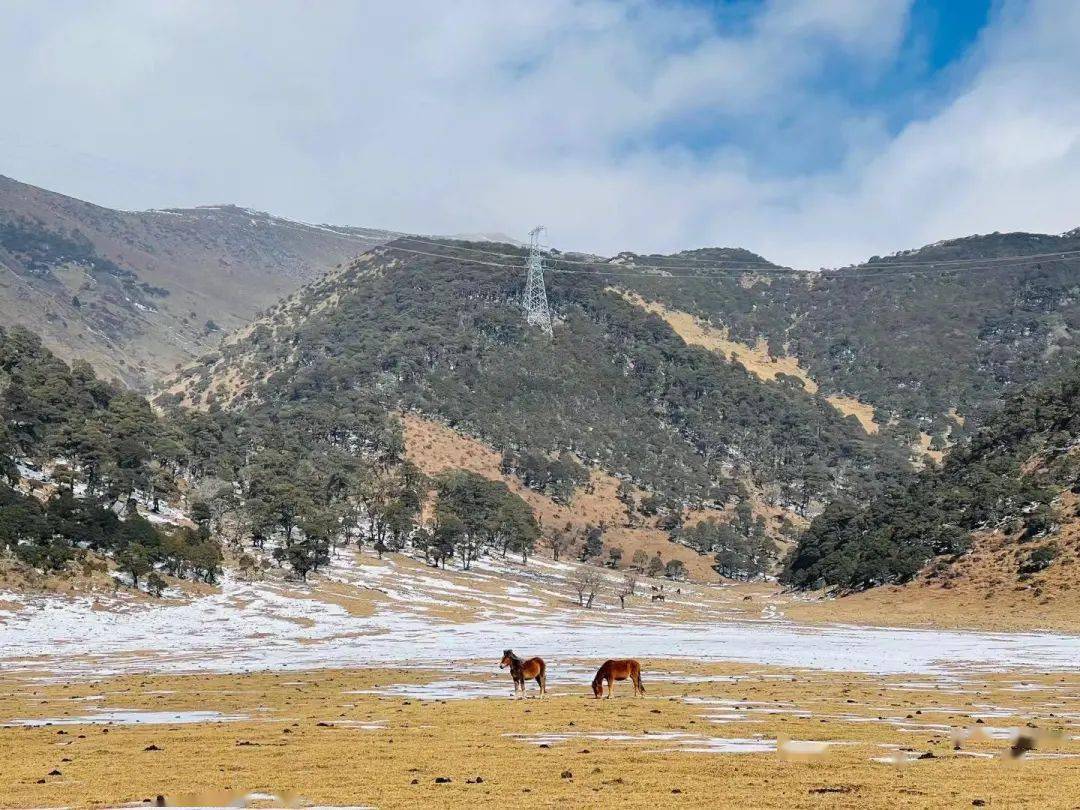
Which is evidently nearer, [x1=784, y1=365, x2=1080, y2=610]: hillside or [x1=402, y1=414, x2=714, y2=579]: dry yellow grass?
[x1=784, y1=365, x2=1080, y2=610]: hillside

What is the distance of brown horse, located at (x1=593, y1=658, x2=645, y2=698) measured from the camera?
25.8m

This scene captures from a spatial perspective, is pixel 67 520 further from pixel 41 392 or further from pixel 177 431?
pixel 177 431

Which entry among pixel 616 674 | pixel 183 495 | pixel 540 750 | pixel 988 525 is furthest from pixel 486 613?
pixel 540 750

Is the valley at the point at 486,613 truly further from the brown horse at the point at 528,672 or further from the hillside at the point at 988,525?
the brown horse at the point at 528,672

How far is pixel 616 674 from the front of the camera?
86.2 feet

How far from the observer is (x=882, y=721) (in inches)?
814

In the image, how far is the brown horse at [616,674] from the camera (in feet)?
84.6

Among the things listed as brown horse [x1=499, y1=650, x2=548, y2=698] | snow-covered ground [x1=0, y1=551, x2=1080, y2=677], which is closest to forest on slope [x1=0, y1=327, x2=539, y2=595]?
snow-covered ground [x1=0, y1=551, x2=1080, y2=677]

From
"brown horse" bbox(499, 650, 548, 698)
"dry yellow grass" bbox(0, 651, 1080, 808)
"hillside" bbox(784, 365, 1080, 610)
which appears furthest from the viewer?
"hillside" bbox(784, 365, 1080, 610)

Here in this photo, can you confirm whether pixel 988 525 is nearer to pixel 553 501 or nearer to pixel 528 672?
pixel 528 672

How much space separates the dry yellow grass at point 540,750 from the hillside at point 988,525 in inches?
2521

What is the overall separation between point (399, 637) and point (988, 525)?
225ft

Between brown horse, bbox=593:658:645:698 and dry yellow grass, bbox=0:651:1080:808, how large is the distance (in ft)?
1.43

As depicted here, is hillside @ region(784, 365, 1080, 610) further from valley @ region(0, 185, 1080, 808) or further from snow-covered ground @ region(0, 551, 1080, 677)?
snow-covered ground @ region(0, 551, 1080, 677)
